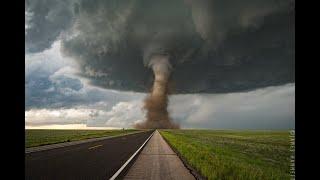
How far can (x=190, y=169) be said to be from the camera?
14.9 meters

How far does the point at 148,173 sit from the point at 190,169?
1991 millimetres

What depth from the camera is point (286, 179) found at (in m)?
12.8
